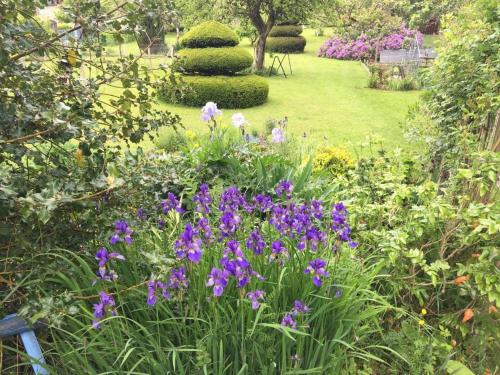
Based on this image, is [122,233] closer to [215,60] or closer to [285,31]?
[215,60]

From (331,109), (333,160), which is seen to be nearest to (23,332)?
(333,160)

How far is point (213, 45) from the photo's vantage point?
1112 centimetres

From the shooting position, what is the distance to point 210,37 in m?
10.9

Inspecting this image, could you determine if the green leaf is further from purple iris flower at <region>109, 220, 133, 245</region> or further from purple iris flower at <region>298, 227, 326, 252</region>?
purple iris flower at <region>109, 220, 133, 245</region>

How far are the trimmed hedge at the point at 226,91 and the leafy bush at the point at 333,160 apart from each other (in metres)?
5.65

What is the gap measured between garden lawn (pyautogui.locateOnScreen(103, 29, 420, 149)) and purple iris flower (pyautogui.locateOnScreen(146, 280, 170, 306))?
477 cm

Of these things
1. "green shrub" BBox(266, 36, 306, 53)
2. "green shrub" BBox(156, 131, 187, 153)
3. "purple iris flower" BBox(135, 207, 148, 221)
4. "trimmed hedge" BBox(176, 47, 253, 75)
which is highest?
"purple iris flower" BBox(135, 207, 148, 221)

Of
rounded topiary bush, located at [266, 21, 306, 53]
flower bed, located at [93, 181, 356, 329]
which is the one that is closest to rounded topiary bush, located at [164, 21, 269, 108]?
flower bed, located at [93, 181, 356, 329]

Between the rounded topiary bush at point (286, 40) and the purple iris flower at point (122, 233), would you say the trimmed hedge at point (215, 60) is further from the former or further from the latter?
the rounded topiary bush at point (286, 40)

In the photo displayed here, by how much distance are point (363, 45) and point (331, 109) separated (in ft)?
35.0

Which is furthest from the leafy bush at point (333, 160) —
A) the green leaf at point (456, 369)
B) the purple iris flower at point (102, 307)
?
the purple iris flower at point (102, 307)

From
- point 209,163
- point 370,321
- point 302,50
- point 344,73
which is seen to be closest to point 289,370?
point 370,321

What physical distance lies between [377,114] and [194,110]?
14.2 ft

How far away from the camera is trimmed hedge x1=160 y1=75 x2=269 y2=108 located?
33.7 feet
